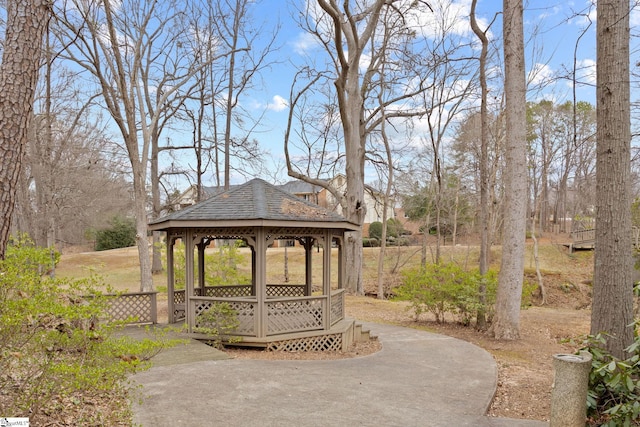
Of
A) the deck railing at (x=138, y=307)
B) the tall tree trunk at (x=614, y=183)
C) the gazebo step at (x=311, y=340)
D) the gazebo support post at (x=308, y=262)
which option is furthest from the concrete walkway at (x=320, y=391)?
the gazebo support post at (x=308, y=262)

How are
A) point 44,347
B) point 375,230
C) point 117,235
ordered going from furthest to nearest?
point 117,235 < point 375,230 < point 44,347

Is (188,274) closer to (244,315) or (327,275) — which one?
(244,315)

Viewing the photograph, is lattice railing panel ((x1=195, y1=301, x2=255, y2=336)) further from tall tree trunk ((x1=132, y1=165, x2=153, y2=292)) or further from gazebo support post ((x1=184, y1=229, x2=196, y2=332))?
tall tree trunk ((x1=132, y1=165, x2=153, y2=292))

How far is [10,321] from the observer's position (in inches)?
123

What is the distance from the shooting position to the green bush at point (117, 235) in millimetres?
36375

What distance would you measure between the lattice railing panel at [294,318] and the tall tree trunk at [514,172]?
14.7ft

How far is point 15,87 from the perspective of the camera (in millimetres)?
4418

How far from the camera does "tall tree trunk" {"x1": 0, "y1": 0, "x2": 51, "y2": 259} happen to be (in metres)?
4.24

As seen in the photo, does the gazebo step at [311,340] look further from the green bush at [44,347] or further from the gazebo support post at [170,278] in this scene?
the green bush at [44,347]

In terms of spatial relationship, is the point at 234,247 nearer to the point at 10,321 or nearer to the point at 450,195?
the point at 10,321

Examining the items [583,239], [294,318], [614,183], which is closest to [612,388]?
[614,183]

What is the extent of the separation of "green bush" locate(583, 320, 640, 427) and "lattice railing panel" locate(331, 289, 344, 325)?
17.6 ft

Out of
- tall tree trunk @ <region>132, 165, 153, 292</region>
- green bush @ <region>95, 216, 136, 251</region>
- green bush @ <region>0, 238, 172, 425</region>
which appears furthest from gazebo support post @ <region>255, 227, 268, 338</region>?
green bush @ <region>95, 216, 136, 251</region>

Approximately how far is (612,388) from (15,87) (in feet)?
22.6
